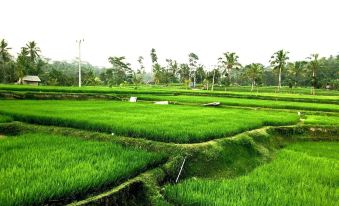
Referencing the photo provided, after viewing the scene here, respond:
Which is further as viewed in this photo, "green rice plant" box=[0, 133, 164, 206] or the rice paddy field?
the rice paddy field

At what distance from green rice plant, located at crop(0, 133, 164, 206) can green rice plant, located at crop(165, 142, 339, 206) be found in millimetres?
822

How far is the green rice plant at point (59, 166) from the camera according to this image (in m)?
3.02

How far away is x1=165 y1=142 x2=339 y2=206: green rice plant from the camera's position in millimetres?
3617

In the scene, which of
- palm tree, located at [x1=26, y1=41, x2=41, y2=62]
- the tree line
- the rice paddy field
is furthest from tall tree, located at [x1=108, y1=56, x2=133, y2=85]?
the rice paddy field

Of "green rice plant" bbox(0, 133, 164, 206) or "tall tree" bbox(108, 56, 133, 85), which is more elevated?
"tall tree" bbox(108, 56, 133, 85)

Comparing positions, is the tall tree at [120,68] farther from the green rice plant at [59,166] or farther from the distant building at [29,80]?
the green rice plant at [59,166]

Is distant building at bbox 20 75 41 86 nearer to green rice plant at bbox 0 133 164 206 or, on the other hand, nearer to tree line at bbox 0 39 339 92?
tree line at bbox 0 39 339 92

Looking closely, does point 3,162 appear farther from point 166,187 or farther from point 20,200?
point 166,187

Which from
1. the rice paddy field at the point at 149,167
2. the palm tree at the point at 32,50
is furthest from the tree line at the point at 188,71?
the rice paddy field at the point at 149,167

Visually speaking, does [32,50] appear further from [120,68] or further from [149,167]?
[149,167]

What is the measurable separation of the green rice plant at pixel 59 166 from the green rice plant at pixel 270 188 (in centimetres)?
82

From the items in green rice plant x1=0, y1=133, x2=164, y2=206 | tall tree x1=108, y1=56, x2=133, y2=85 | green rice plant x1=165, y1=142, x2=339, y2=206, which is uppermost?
tall tree x1=108, y1=56, x2=133, y2=85

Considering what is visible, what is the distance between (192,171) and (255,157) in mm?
2200

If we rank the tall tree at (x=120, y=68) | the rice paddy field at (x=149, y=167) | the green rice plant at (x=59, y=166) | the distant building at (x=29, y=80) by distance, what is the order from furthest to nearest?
1. the tall tree at (x=120, y=68)
2. the distant building at (x=29, y=80)
3. the rice paddy field at (x=149, y=167)
4. the green rice plant at (x=59, y=166)
